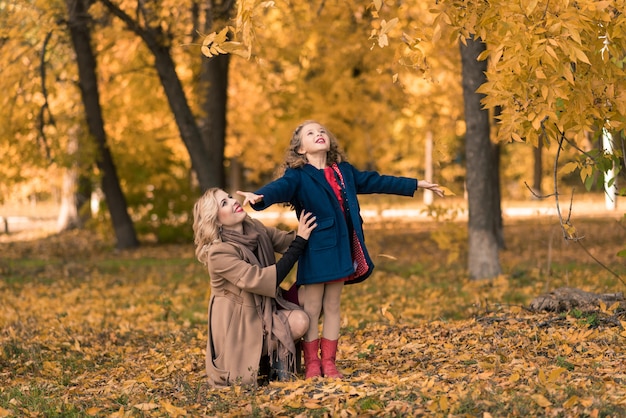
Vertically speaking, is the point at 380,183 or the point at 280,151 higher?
the point at 280,151

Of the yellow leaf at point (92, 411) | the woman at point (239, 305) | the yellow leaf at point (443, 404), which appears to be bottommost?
the yellow leaf at point (92, 411)

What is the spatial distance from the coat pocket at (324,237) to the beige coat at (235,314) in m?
0.27

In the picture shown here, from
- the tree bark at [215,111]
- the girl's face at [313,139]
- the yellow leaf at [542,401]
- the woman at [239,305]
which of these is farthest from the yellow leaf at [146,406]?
the tree bark at [215,111]

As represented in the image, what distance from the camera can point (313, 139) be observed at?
5547 millimetres

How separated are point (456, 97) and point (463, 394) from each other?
11.0 meters

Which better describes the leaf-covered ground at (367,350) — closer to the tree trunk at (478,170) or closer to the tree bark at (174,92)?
the tree trunk at (478,170)

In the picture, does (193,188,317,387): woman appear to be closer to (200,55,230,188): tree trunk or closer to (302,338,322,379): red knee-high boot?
(302,338,322,379): red knee-high boot

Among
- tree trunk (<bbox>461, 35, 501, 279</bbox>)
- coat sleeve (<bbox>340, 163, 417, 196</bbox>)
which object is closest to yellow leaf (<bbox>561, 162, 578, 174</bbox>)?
coat sleeve (<bbox>340, 163, 417, 196</bbox>)

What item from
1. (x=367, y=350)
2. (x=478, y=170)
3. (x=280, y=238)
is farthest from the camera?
(x=478, y=170)

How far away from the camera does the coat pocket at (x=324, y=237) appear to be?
541 cm

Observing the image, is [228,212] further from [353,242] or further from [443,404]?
[443,404]

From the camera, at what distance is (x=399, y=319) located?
804 centimetres

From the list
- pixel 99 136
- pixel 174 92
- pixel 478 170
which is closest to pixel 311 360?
pixel 478 170

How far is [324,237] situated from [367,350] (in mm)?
1438
